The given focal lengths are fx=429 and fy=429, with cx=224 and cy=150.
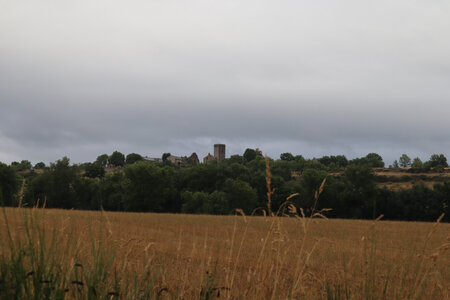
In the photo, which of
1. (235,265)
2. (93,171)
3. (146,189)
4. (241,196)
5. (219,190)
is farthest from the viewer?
(93,171)

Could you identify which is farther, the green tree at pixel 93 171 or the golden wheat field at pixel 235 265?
the green tree at pixel 93 171

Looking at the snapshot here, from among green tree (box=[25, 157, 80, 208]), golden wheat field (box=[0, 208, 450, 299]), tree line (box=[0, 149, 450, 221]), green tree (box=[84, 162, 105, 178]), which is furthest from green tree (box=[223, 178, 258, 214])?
golden wheat field (box=[0, 208, 450, 299])

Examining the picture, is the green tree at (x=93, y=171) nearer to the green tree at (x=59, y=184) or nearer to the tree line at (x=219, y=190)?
the tree line at (x=219, y=190)

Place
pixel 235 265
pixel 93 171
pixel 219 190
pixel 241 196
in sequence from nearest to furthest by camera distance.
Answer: pixel 235 265 < pixel 241 196 < pixel 219 190 < pixel 93 171

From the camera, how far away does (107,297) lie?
4223mm

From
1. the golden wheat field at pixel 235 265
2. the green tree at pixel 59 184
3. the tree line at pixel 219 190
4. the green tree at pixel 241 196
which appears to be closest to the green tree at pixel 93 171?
the tree line at pixel 219 190

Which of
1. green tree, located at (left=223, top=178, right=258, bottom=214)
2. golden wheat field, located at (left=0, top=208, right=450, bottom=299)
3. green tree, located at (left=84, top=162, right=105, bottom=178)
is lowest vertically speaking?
green tree, located at (left=223, top=178, right=258, bottom=214)

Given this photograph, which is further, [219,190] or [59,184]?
[219,190]

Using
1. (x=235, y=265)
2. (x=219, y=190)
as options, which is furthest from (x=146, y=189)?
(x=235, y=265)

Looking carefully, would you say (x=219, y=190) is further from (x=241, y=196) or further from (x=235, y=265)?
(x=235, y=265)

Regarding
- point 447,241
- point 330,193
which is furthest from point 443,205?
point 447,241

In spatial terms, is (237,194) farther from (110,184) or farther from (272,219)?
(272,219)

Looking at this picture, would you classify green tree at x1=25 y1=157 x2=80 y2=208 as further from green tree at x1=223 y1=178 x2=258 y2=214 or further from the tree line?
green tree at x1=223 y1=178 x2=258 y2=214

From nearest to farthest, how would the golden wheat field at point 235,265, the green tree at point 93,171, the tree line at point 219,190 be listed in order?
the golden wheat field at point 235,265 → the tree line at point 219,190 → the green tree at point 93,171
